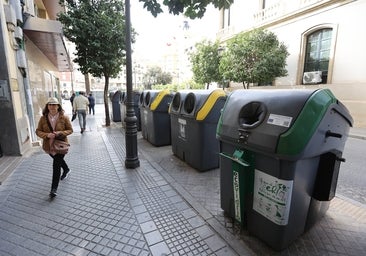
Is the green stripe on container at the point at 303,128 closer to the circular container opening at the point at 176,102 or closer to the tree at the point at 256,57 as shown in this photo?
the circular container opening at the point at 176,102

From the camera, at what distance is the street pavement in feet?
7.64

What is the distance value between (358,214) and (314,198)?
49.1 inches

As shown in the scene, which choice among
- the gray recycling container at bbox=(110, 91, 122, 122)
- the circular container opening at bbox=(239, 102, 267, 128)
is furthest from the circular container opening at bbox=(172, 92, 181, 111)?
the gray recycling container at bbox=(110, 91, 122, 122)

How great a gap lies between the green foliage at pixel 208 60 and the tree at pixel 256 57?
9.00 feet

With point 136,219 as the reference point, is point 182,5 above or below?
above

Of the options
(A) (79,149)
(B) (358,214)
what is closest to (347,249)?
(B) (358,214)


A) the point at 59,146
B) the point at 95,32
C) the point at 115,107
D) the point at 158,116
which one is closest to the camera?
the point at 59,146

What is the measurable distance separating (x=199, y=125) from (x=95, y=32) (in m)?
7.11

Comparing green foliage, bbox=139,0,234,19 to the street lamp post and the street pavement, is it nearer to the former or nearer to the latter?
the street lamp post

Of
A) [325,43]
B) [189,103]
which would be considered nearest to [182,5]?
[189,103]

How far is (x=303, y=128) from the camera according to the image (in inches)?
73.0

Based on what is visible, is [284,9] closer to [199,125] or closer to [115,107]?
[115,107]

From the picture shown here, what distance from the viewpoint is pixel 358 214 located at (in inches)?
116

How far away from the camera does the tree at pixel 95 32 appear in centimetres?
871
